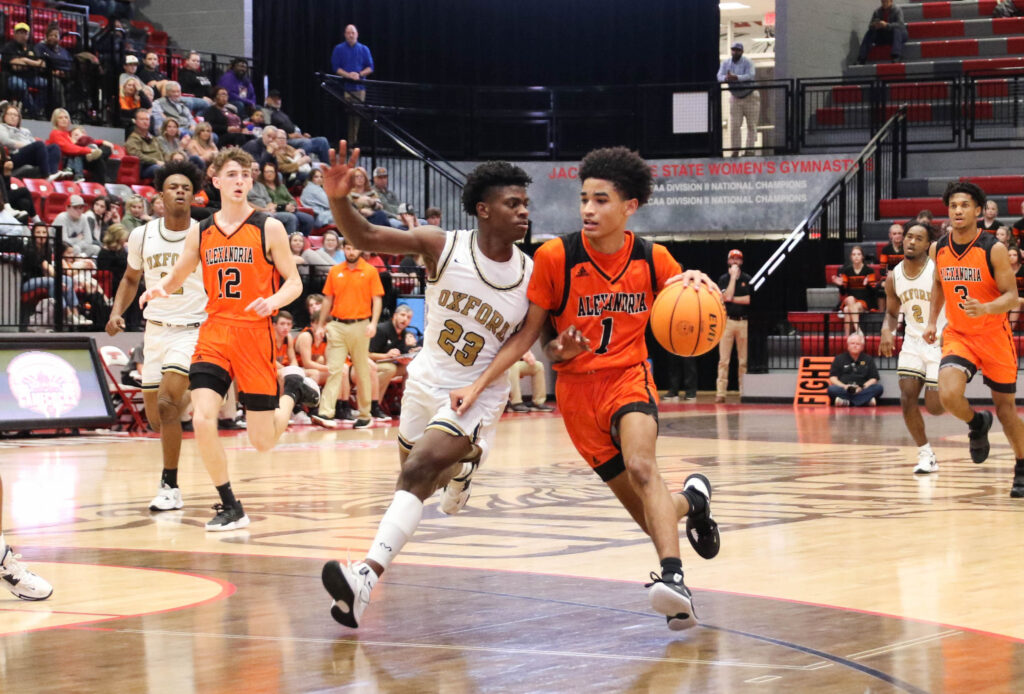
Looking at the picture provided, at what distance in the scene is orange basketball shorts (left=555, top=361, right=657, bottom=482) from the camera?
18.0ft

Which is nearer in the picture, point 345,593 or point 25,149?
point 345,593

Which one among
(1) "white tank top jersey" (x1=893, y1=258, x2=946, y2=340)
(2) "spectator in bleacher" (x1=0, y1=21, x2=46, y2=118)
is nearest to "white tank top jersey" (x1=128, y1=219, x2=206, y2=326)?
(1) "white tank top jersey" (x1=893, y1=258, x2=946, y2=340)

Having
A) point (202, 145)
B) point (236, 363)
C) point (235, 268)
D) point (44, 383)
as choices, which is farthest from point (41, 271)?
point (236, 363)

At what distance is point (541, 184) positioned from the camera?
78.7 ft

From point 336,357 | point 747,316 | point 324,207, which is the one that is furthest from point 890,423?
point 324,207

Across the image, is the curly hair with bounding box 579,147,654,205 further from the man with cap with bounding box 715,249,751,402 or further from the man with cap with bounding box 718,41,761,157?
the man with cap with bounding box 718,41,761,157

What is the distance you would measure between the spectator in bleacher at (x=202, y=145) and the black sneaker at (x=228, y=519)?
11564 millimetres

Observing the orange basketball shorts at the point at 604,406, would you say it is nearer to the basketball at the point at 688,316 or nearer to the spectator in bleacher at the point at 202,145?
the basketball at the point at 688,316

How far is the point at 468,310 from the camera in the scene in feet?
18.7

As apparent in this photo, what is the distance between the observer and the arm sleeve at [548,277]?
555 cm

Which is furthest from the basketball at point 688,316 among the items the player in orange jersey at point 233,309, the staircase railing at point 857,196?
the staircase railing at point 857,196

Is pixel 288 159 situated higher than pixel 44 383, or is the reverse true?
pixel 288 159

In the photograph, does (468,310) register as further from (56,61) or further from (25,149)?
(56,61)

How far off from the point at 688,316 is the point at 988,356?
4883mm
